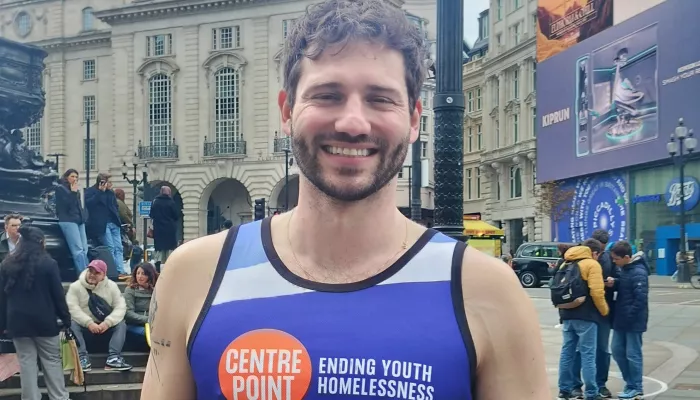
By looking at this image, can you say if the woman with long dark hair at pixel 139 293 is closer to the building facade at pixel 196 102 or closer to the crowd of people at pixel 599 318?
the crowd of people at pixel 599 318

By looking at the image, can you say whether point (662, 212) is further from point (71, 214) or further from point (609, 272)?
point (71, 214)

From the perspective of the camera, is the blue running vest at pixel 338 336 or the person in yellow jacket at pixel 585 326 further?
the person in yellow jacket at pixel 585 326

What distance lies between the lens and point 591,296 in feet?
27.8

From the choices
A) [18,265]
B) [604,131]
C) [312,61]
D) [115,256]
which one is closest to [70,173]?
[115,256]

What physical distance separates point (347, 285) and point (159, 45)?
2183 inches

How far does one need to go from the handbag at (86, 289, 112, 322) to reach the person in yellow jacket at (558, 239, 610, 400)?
194 inches

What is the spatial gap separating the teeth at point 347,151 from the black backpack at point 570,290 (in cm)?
709

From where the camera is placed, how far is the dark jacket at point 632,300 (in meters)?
8.54

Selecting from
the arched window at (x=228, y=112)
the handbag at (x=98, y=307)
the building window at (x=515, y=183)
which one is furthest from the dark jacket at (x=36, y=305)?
the building window at (x=515, y=183)

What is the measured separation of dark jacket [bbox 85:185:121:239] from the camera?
36.8ft

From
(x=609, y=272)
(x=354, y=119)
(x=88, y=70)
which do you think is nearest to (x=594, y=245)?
(x=609, y=272)

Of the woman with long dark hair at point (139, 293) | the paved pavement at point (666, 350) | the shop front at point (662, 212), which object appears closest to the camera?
the woman with long dark hair at point (139, 293)

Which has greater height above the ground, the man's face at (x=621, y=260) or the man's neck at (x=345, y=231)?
the man's neck at (x=345, y=231)

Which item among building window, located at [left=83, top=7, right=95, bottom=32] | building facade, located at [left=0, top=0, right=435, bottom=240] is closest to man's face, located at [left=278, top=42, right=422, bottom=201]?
building facade, located at [left=0, top=0, right=435, bottom=240]
